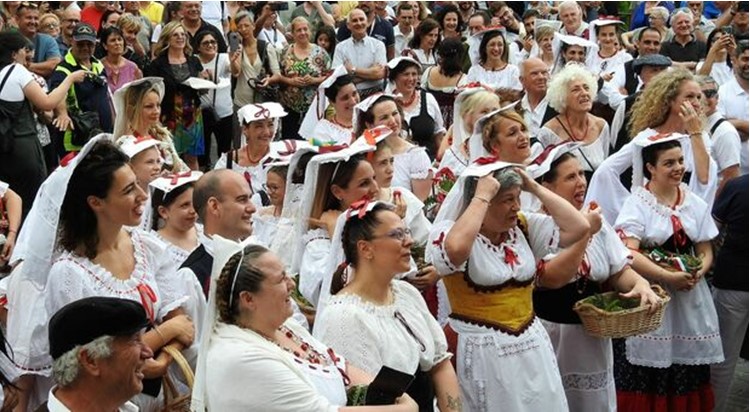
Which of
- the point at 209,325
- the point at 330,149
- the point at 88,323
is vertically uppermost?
the point at 88,323

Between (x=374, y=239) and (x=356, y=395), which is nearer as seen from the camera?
(x=356, y=395)

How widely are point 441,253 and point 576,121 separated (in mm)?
3781

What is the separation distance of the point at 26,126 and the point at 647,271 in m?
5.18

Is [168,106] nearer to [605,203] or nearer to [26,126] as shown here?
[26,126]

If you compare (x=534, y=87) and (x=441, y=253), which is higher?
(x=441, y=253)

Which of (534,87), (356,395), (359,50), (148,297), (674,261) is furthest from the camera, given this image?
(359,50)

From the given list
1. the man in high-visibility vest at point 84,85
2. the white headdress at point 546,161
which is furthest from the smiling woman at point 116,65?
the white headdress at point 546,161

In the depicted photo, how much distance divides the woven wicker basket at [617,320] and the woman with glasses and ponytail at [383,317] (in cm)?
118

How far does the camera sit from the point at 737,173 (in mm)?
8289

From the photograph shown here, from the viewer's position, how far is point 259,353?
3848 millimetres

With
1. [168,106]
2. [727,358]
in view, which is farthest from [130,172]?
[168,106]

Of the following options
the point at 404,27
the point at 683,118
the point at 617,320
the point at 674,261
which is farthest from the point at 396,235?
the point at 404,27

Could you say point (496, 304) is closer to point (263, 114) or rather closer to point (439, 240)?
point (439, 240)

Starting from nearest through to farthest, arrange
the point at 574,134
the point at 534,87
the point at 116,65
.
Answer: the point at 574,134 < the point at 534,87 < the point at 116,65
